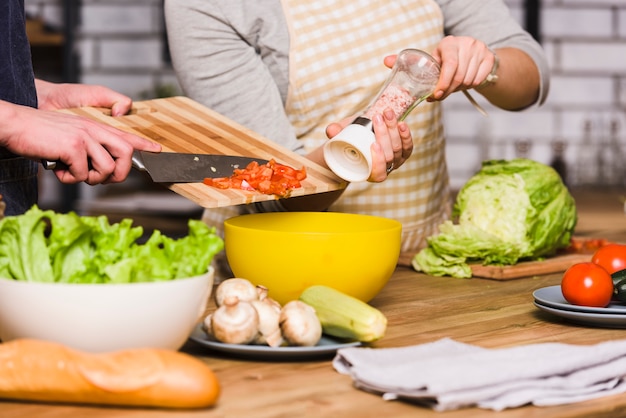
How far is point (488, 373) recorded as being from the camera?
3.40 feet

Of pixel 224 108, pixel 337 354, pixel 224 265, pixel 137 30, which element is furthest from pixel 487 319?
pixel 137 30

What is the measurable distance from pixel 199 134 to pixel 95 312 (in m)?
0.75

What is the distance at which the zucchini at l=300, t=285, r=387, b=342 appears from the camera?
1188mm

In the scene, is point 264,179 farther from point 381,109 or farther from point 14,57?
point 14,57

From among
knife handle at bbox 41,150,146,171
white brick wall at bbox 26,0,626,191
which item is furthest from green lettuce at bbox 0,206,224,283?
white brick wall at bbox 26,0,626,191

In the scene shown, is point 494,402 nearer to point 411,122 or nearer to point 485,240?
point 485,240

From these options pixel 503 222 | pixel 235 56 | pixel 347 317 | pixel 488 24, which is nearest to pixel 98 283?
pixel 347 317

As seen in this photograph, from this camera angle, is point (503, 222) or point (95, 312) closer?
point (95, 312)

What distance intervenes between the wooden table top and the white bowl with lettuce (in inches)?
3.6

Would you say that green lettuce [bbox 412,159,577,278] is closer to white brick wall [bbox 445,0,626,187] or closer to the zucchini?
the zucchini

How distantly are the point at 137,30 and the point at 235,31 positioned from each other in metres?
3.19

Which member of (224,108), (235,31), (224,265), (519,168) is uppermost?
(235,31)

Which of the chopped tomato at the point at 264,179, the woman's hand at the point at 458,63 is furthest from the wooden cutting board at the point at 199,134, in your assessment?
the woman's hand at the point at 458,63

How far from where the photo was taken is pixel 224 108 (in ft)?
6.76
